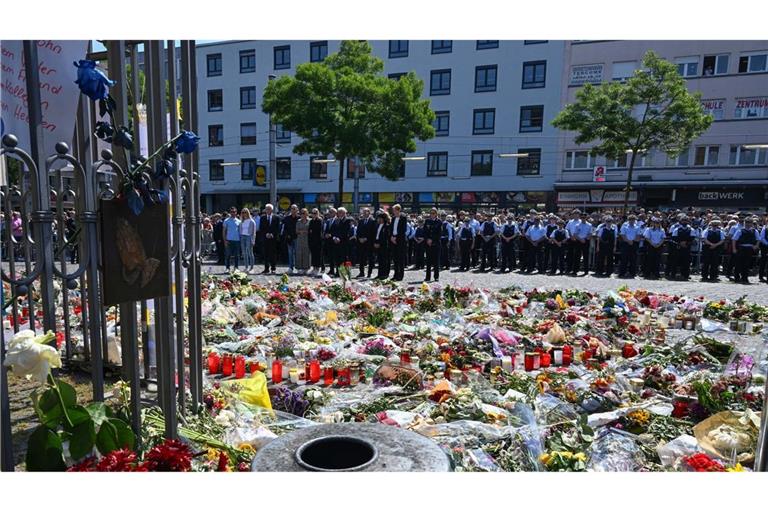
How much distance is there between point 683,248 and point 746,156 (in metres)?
20.1

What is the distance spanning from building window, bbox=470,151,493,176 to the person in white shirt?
77.7ft

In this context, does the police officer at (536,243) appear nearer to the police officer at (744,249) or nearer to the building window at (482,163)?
the police officer at (744,249)

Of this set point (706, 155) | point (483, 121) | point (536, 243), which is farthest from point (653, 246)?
point (483, 121)

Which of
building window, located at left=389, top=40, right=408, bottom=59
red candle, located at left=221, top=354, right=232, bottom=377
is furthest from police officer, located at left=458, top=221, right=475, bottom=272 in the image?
building window, located at left=389, top=40, right=408, bottom=59

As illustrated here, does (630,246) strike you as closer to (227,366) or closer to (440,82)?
(227,366)

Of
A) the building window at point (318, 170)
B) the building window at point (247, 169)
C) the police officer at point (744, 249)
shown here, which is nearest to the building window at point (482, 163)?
the building window at point (318, 170)

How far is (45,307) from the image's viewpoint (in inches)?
102

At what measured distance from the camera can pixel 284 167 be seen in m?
42.5

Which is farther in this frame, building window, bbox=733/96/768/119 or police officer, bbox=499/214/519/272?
building window, bbox=733/96/768/119

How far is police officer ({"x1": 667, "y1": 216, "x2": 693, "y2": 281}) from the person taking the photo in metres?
15.5

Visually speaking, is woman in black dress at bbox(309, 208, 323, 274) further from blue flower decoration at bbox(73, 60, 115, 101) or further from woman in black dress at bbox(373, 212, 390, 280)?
blue flower decoration at bbox(73, 60, 115, 101)

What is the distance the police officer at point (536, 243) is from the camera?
1691cm

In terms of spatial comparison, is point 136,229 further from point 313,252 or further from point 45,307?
point 313,252

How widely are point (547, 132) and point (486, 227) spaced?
20.4 m
